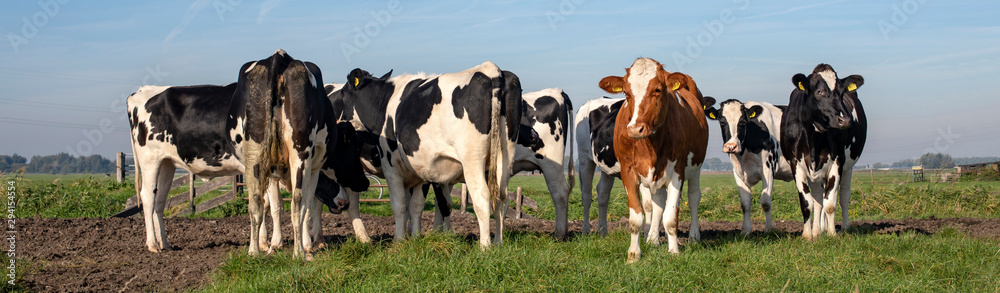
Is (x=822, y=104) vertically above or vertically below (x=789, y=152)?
above

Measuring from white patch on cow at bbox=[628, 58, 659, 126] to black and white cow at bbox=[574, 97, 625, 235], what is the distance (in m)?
2.91

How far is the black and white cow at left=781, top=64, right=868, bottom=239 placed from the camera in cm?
966

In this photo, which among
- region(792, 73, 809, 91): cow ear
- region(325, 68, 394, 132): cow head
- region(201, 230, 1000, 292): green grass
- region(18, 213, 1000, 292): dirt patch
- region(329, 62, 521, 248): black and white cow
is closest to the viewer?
region(201, 230, 1000, 292): green grass

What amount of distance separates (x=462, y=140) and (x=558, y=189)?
3187 mm

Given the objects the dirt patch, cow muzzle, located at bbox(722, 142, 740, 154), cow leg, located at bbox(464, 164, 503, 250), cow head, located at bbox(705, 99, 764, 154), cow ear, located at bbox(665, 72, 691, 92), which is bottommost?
the dirt patch

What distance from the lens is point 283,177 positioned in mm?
7836

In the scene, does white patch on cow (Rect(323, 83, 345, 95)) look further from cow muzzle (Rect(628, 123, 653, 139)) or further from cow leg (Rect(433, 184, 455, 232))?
cow muzzle (Rect(628, 123, 653, 139))

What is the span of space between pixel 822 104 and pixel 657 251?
3818 mm

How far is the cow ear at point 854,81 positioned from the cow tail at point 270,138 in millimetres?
7620

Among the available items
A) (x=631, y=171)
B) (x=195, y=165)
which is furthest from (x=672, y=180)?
(x=195, y=165)

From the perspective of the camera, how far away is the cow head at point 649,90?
707cm

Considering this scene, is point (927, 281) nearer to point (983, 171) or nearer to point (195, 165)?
point (195, 165)

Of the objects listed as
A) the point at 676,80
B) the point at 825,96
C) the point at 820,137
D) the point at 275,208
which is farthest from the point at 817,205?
the point at 275,208

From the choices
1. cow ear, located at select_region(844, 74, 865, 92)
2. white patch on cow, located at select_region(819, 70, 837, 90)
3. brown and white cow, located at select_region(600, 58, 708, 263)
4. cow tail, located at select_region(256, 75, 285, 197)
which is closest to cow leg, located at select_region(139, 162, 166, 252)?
cow tail, located at select_region(256, 75, 285, 197)
